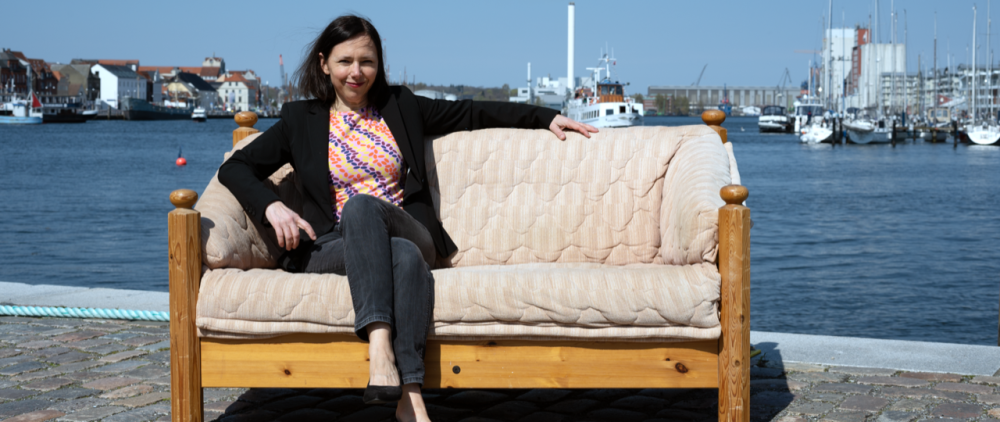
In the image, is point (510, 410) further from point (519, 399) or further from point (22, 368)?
point (22, 368)

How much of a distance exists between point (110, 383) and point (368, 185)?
1.18 metres

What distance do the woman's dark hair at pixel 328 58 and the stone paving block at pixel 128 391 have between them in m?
1.12

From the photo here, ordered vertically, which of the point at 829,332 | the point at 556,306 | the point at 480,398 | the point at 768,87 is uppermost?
the point at 768,87

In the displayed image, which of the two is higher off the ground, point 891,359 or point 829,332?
point 891,359

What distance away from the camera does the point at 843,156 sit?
38.8 meters

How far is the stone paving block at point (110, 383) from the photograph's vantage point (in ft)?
10.4

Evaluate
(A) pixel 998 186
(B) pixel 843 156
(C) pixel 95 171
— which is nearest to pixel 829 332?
(A) pixel 998 186

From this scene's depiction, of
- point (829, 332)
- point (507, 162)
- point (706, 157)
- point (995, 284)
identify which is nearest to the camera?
point (706, 157)

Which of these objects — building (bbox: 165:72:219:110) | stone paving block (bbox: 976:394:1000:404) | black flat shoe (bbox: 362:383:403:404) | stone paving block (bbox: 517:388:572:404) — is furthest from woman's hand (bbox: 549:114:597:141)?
building (bbox: 165:72:219:110)

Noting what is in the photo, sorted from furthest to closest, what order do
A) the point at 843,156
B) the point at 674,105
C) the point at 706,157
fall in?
1. the point at 674,105
2. the point at 843,156
3. the point at 706,157

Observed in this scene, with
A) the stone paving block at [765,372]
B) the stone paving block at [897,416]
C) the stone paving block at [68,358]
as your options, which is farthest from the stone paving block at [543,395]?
the stone paving block at [68,358]

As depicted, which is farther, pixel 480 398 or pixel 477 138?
pixel 477 138

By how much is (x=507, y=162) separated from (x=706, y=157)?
0.72 m

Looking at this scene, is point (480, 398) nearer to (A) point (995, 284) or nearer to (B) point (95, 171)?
(A) point (995, 284)
